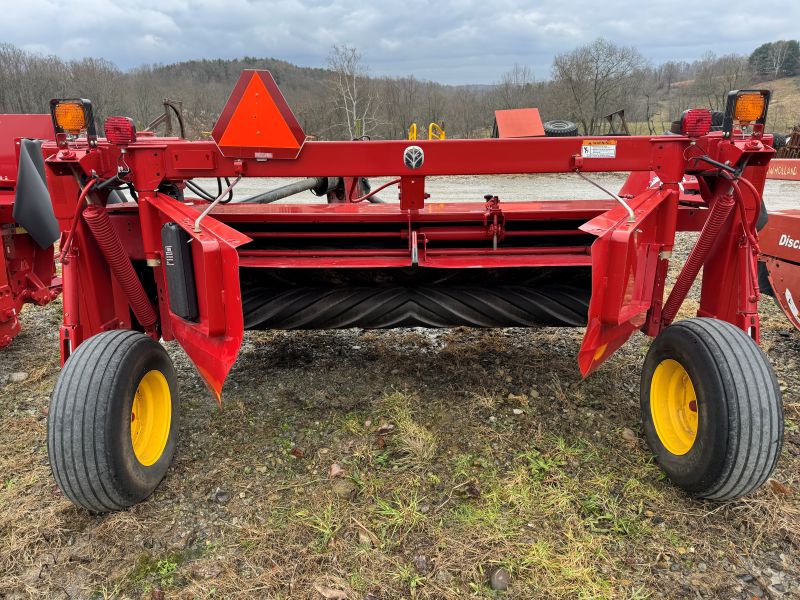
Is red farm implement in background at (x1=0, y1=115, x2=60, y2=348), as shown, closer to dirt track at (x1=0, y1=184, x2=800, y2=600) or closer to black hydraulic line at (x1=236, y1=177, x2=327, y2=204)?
dirt track at (x1=0, y1=184, x2=800, y2=600)

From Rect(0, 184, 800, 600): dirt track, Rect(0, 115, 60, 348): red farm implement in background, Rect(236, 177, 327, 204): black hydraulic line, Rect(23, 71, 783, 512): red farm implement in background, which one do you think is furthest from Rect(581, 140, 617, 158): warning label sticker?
Rect(0, 115, 60, 348): red farm implement in background

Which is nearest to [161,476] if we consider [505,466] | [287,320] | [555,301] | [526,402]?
[287,320]

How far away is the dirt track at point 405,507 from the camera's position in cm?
201

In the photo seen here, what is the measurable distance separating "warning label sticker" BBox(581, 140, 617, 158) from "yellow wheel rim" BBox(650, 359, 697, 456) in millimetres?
971

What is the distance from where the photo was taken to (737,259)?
259cm

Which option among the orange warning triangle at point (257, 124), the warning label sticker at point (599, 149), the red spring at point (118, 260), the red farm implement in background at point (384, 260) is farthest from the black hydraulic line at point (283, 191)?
the warning label sticker at point (599, 149)

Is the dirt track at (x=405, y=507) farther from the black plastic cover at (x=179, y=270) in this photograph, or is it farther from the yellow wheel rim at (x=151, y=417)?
the black plastic cover at (x=179, y=270)

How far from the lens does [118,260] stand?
2.50 m

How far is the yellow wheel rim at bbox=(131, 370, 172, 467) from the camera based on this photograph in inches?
98.2

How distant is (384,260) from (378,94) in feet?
77.5

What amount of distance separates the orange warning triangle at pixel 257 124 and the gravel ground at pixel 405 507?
150cm

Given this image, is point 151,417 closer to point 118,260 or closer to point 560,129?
point 118,260

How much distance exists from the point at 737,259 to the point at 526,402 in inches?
51.6

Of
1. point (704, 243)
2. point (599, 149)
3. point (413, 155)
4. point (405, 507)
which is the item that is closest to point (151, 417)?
point (405, 507)
